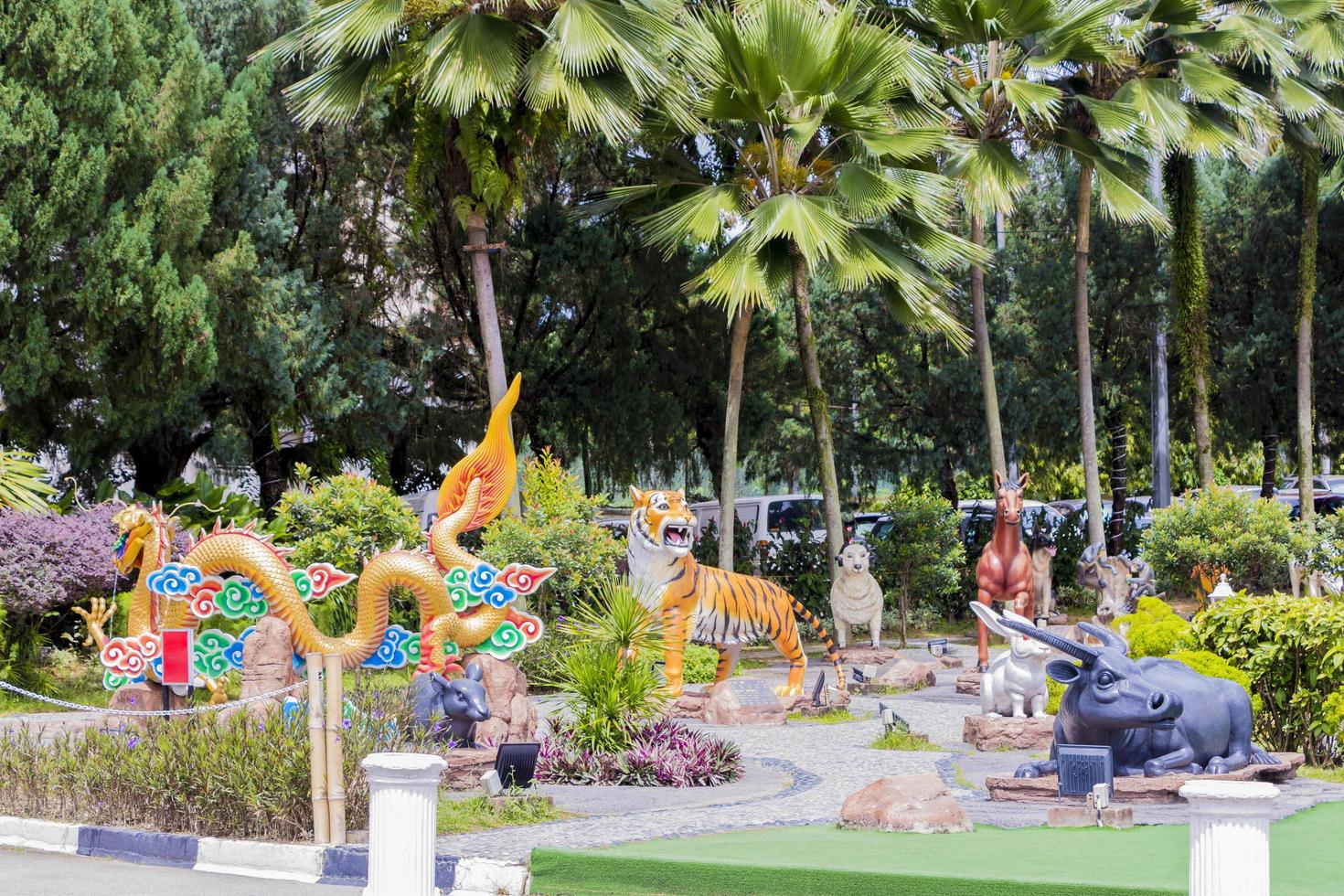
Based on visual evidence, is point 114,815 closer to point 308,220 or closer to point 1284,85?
point 308,220

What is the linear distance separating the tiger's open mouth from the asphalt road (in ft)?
23.2

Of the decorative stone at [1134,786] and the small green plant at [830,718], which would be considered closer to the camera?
the decorative stone at [1134,786]

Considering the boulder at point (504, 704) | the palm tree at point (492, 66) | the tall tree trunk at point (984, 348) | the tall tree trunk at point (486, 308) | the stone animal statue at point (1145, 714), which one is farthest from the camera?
the tall tree trunk at point (984, 348)

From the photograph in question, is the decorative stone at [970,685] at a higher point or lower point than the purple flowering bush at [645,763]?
higher

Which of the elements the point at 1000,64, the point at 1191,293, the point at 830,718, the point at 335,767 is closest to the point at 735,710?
the point at 830,718

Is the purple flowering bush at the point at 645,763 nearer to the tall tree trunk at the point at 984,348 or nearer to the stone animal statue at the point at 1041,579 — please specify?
the stone animal statue at the point at 1041,579

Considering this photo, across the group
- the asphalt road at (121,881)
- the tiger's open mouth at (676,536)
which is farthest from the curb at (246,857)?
the tiger's open mouth at (676,536)

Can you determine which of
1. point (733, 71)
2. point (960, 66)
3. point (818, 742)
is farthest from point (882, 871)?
point (960, 66)

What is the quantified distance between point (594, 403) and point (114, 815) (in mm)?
16522

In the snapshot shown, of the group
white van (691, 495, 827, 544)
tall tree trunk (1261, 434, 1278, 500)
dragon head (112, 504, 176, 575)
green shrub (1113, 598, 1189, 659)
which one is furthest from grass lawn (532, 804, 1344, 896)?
tall tree trunk (1261, 434, 1278, 500)

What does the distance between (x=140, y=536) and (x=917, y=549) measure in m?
12.4

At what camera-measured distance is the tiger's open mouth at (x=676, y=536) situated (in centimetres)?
1479

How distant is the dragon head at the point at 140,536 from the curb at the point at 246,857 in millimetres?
3754

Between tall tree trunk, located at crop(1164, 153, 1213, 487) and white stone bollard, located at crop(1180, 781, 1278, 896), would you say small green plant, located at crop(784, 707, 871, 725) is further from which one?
tall tree trunk, located at crop(1164, 153, 1213, 487)
